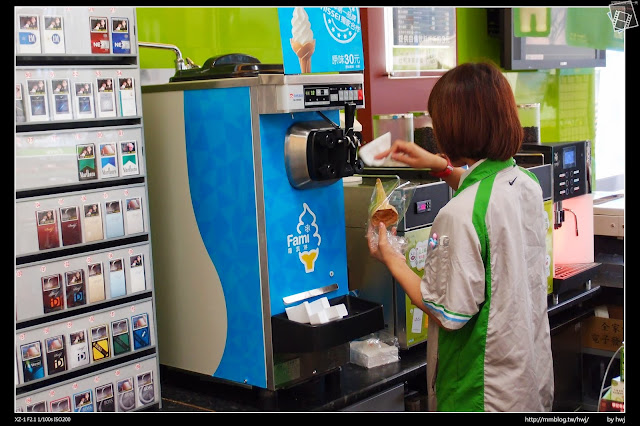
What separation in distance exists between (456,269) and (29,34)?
1231mm

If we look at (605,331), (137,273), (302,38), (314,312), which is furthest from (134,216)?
(605,331)

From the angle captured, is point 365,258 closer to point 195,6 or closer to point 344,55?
point 344,55

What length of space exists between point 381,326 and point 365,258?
39 centimetres

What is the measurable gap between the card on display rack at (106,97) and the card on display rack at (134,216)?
253mm

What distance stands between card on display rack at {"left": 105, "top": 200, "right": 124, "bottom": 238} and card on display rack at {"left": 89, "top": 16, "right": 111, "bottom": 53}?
421mm

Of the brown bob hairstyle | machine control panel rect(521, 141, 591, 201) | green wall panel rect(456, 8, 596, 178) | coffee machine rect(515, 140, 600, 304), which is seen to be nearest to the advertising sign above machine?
the brown bob hairstyle

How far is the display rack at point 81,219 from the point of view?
2025 mm

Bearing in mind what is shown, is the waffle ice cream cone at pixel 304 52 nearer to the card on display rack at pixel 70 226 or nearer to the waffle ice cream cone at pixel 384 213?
the waffle ice cream cone at pixel 384 213

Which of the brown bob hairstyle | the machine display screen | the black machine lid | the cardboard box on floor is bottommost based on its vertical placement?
Result: the cardboard box on floor

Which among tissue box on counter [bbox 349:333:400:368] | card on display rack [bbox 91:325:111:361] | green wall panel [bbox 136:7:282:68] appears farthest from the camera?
green wall panel [bbox 136:7:282:68]

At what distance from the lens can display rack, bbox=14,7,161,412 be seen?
2025 mm

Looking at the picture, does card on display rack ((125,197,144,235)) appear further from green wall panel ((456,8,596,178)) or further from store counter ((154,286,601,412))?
green wall panel ((456,8,596,178))

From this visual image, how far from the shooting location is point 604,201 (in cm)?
483

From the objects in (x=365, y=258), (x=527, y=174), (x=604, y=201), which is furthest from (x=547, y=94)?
(x=527, y=174)
